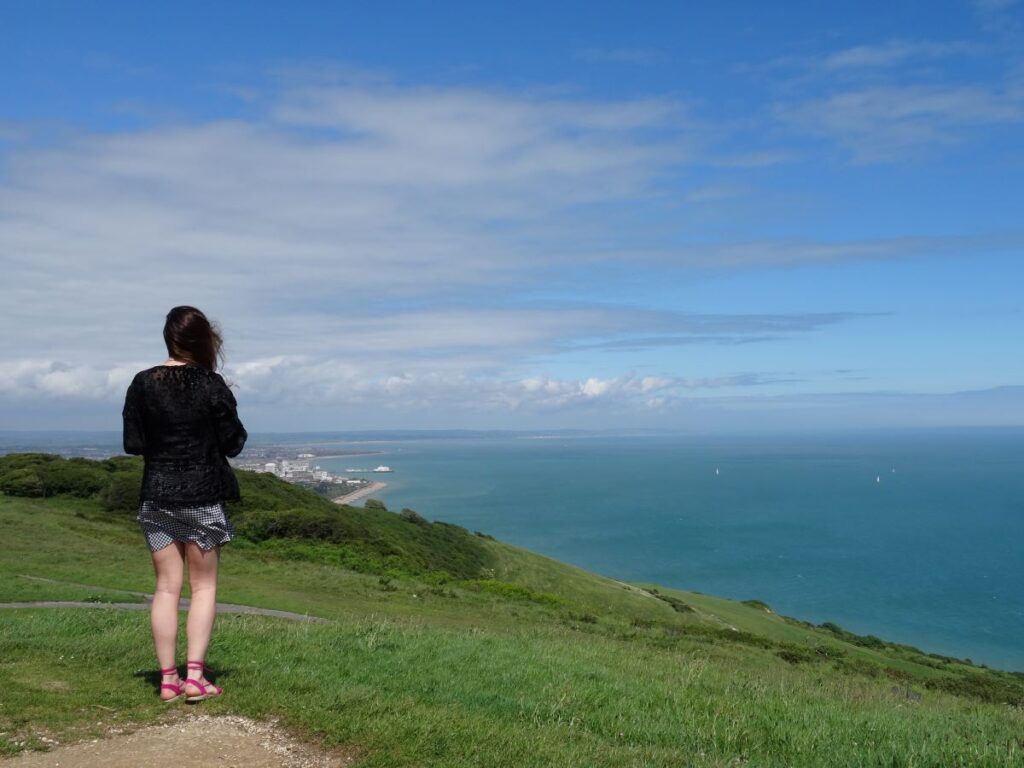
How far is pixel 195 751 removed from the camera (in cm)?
417

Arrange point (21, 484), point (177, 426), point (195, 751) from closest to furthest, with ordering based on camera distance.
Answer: point (195, 751) < point (177, 426) < point (21, 484)

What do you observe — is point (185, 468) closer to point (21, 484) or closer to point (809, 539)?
point (21, 484)

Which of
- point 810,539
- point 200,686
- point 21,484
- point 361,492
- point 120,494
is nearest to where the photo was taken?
point 200,686

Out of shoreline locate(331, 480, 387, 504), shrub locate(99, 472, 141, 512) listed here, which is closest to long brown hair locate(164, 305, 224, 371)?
shrub locate(99, 472, 141, 512)

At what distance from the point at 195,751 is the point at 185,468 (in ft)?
5.32

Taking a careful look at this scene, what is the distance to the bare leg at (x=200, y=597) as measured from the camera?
514 cm

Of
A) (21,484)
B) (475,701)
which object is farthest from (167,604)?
(21,484)

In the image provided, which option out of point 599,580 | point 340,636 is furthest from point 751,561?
point 340,636

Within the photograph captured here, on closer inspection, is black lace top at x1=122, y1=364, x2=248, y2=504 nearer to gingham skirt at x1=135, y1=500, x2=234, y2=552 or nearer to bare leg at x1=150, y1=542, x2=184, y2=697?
gingham skirt at x1=135, y1=500, x2=234, y2=552

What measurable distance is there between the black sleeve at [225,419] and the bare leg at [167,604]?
2.18ft

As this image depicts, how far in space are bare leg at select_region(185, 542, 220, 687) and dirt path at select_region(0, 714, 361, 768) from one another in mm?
591

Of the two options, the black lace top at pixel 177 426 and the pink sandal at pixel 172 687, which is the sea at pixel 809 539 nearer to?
the pink sandal at pixel 172 687

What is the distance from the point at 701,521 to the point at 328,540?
84545 millimetres

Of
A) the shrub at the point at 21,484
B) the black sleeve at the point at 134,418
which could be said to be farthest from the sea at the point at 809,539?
the black sleeve at the point at 134,418
